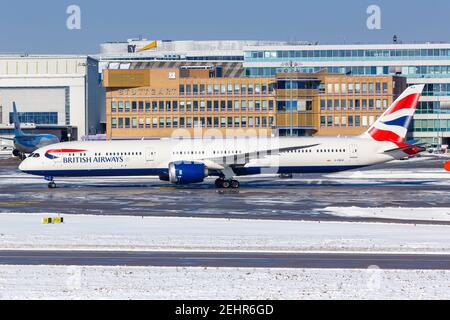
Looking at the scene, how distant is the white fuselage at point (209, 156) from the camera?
59812 millimetres

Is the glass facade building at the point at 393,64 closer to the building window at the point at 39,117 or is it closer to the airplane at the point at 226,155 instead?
the building window at the point at 39,117

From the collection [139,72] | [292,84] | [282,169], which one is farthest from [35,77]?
[282,169]

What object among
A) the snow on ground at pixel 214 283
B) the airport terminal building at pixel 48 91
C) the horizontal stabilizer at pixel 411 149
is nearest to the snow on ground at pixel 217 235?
the snow on ground at pixel 214 283

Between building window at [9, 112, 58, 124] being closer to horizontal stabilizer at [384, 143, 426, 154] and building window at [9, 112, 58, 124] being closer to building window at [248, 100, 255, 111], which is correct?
building window at [248, 100, 255, 111]

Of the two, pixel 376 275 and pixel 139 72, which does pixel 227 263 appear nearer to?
pixel 376 275

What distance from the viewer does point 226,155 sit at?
6053cm

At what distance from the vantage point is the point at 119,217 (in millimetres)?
40438

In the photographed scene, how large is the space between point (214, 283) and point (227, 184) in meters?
36.7

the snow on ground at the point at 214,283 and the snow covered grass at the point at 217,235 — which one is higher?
the snow covered grass at the point at 217,235

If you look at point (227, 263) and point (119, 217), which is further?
point (119, 217)

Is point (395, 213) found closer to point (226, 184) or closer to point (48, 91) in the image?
point (226, 184)

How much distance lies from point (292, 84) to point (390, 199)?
72.2m

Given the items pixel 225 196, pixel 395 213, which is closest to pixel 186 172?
pixel 225 196

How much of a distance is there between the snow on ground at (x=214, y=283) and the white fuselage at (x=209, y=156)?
34.2 meters
